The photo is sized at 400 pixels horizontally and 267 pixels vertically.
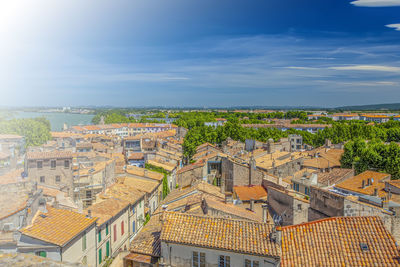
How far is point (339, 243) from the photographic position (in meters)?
10.4

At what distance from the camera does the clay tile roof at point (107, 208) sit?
17081mm

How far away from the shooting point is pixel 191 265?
10625mm

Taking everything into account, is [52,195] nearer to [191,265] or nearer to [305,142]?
[191,265]

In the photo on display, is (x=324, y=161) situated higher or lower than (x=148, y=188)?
higher

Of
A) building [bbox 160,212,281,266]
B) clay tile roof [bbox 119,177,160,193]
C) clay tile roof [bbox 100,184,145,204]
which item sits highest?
building [bbox 160,212,281,266]

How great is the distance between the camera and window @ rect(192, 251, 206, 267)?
1059cm

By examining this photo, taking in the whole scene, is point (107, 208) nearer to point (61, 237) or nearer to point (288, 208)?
point (61, 237)

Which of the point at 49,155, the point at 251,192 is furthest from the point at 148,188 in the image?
the point at 251,192

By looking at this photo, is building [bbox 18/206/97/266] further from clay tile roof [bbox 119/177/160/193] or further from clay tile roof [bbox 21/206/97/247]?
clay tile roof [bbox 119/177/160/193]

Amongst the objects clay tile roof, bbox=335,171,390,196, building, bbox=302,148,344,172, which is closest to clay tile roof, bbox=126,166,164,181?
clay tile roof, bbox=335,171,390,196

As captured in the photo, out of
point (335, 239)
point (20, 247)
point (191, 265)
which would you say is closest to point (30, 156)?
point (20, 247)

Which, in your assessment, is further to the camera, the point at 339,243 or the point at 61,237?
the point at 61,237

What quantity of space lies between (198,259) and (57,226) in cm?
665

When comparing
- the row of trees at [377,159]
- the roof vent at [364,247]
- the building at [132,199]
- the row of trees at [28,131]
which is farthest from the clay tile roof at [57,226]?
the row of trees at [28,131]
